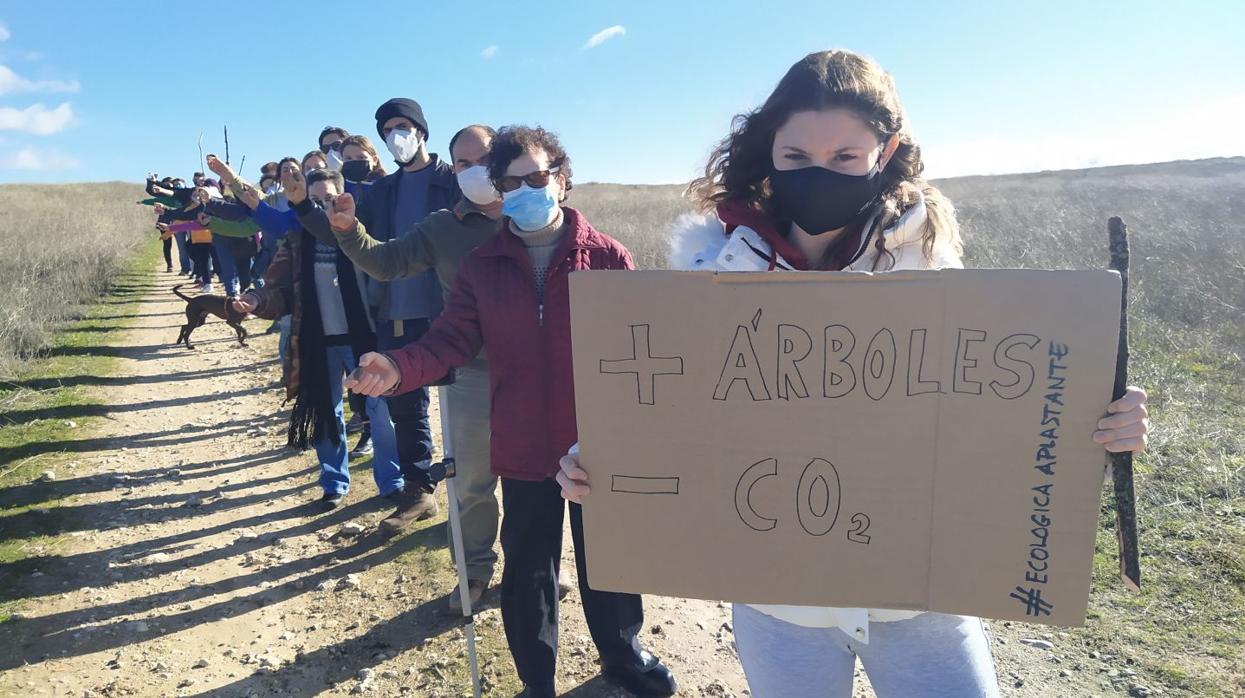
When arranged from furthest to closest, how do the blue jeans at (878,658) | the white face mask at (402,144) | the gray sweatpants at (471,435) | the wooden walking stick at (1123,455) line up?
the white face mask at (402,144)
the gray sweatpants at (471,435)
the blue jeans at (878,658)
the wooden walking stick at (1123,455)

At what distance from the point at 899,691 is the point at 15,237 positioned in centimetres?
2222

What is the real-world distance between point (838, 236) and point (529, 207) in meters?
1.18

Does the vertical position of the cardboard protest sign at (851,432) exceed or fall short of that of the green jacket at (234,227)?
it falls short

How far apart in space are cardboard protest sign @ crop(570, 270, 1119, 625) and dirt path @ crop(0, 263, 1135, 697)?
5.63ft

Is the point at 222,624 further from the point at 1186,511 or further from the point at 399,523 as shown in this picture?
the point at 1186,511

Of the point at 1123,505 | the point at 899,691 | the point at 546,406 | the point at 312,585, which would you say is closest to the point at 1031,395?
the point at 1123,505

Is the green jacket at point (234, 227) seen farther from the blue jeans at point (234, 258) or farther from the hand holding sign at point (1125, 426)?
the blue jeans at point (234, 258)

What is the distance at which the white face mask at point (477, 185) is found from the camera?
10.0ft

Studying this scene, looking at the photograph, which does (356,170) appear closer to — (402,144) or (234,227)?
(402,144)

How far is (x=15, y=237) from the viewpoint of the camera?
16.9m

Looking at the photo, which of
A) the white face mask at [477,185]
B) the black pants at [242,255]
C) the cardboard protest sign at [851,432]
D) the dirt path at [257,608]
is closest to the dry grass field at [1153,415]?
the dirt path at [257,608]

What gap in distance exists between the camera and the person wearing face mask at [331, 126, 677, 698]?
95.7 inches

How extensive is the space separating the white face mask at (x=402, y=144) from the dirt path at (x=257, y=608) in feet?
7.51

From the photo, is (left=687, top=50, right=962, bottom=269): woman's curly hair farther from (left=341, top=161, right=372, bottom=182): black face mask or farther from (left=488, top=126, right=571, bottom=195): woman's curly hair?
(left=341, top=161, right=372, bottom=182): black face mask
